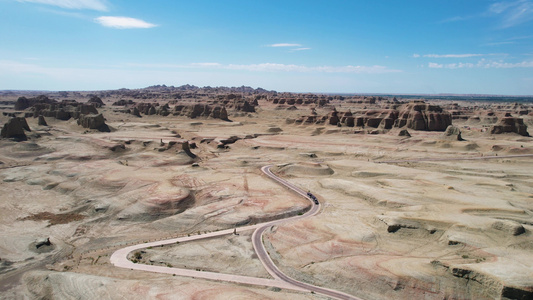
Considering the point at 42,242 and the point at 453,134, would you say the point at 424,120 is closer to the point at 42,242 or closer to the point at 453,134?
the point at 453,134

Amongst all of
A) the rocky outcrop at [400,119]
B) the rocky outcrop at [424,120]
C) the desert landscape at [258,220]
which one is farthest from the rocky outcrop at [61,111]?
the rocky outcrop at [424,120]

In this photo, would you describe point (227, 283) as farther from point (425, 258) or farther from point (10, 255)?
point (10, 255)

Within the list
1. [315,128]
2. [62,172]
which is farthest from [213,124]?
[62,172]

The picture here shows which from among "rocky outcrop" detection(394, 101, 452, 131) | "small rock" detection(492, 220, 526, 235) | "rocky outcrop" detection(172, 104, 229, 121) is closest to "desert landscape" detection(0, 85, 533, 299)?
"small rock" detection(492, 220, 526, 235)

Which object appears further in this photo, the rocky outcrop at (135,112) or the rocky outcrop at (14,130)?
the rocky outcrop at (135,112)

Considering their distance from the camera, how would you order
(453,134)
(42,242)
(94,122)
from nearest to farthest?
(42,242) → (453,134) → (94,122)

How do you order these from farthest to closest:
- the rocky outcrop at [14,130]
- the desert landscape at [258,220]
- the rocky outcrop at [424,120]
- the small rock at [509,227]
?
the rocky outcrop at [424,120]
the rocky outcrop at [14,130]
the small rock at [509,227]
the desert landscape at [258,220]

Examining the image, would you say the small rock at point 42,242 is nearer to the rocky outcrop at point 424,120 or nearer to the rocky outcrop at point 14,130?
the rocky outcrop at point 14,130

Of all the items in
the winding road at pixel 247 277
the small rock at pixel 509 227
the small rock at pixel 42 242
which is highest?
the small rock at pixel 509 227

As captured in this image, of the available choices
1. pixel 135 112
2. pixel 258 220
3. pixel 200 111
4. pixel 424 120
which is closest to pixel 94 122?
pixel 135 112
